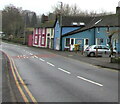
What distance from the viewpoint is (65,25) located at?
184 ft

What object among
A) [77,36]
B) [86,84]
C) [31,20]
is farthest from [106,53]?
[31,20]

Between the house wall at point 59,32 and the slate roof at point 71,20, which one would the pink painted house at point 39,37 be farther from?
the slate roof at point 71,20

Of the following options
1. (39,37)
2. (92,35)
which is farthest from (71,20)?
(39,37)

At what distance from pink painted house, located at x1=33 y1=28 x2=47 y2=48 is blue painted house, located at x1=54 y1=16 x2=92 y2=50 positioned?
8429 mm

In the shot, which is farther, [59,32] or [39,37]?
[39,37]

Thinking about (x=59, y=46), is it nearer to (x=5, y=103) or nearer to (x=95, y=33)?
(x=95, y=33)

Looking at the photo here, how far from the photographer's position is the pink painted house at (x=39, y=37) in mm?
67250

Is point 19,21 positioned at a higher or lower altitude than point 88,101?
higher

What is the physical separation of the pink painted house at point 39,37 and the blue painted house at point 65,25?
843 centimetres

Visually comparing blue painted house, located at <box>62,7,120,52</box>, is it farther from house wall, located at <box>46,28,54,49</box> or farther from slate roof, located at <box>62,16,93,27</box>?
house wall, located at <box>46,28,54,49</box>

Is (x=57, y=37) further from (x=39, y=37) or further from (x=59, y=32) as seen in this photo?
(x=39, y=37)

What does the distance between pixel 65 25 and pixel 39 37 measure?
628 inches

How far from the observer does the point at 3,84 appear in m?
13.5

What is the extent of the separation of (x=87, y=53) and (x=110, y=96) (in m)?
26.2
